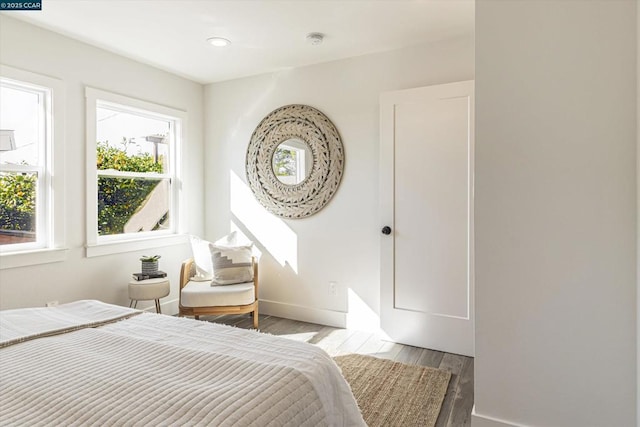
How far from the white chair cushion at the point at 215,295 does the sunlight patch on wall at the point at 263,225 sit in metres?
0.63

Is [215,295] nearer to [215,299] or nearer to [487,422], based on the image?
[215,299]

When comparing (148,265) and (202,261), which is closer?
(148,265)

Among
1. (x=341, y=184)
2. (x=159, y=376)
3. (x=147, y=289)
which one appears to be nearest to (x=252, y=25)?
(x=341, y=184)

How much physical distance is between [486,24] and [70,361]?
2.29 metres

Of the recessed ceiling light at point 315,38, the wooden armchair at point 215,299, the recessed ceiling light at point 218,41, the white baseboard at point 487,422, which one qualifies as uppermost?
the recessed ceiling light at point 218,41

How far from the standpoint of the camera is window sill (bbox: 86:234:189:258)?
3379 mm

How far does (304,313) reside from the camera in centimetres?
391

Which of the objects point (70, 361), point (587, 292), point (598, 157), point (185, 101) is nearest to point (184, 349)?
point (70, 361)

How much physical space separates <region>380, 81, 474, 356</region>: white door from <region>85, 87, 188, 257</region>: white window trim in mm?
2179

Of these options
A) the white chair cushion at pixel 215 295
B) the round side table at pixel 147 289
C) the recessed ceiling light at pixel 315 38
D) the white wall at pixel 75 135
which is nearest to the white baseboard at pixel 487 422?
the white chair cushion at pixel 215 295

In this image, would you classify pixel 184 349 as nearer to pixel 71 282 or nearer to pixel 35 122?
pixel 71 282

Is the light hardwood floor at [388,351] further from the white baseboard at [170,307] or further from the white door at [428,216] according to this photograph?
the white baseboard at [170,307]

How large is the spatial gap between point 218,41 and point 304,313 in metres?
2.57

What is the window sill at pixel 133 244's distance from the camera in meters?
3.38
